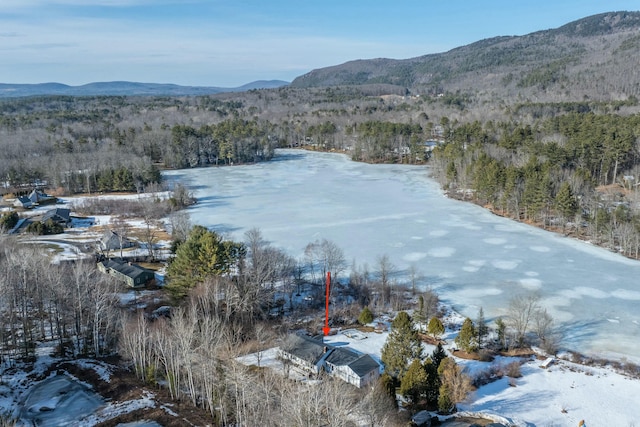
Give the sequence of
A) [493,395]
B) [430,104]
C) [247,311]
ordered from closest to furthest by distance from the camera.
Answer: [493,395], [247,311], [430,104]

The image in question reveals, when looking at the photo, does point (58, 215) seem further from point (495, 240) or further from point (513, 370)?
point (513, 370)

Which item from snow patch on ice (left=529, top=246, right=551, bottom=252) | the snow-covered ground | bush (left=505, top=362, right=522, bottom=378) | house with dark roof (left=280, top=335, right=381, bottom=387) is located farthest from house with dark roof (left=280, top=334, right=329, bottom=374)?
snow patch on ice (left=529, top=246, right=551, bottom=252)

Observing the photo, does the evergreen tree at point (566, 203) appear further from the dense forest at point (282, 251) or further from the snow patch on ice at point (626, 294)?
the snow patch on ice at point (626, 294)

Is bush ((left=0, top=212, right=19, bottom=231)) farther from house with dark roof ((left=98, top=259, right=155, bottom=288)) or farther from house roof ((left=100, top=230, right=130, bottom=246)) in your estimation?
house with dark roof ((left=98, top=259, right=155, bottom=288))

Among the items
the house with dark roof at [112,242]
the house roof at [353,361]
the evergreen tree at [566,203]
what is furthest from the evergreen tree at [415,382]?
the evergreen tree at [566,203]

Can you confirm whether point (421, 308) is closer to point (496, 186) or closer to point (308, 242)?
point (308, 242)

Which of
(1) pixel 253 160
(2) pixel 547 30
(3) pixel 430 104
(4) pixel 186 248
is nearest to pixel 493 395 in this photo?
(4) pixel 186 248
